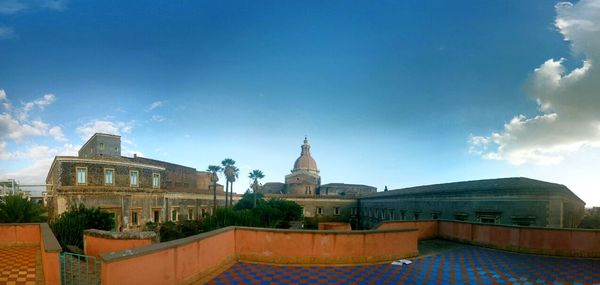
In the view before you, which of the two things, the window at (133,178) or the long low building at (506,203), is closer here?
the long low building at (506,203)

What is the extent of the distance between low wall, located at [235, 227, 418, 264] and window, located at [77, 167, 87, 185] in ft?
88.3

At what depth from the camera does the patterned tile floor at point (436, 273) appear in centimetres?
754

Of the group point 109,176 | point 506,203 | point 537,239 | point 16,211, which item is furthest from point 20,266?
point 506,203

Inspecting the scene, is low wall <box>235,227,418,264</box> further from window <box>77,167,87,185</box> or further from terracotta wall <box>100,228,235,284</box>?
window <box>77,167,87,185</box>

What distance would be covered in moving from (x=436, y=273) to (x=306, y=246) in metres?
3.69

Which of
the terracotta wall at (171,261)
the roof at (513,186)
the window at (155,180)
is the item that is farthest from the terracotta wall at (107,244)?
the window at (155,180)

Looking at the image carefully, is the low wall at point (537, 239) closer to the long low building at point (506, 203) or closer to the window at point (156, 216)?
the long low building at point (506, 203)

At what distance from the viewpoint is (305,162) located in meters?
76.7

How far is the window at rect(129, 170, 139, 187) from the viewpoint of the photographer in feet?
107

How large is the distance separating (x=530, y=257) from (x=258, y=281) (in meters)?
9.65

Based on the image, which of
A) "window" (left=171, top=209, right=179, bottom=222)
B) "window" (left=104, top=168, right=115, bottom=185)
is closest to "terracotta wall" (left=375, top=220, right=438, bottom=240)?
"window" (left=104, top=168, right=115, bottom=185)

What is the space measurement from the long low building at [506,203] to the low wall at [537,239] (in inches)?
344

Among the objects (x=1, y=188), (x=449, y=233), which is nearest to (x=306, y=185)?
(x=1, y=188)

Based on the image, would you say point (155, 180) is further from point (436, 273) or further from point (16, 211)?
point (436, 273)
